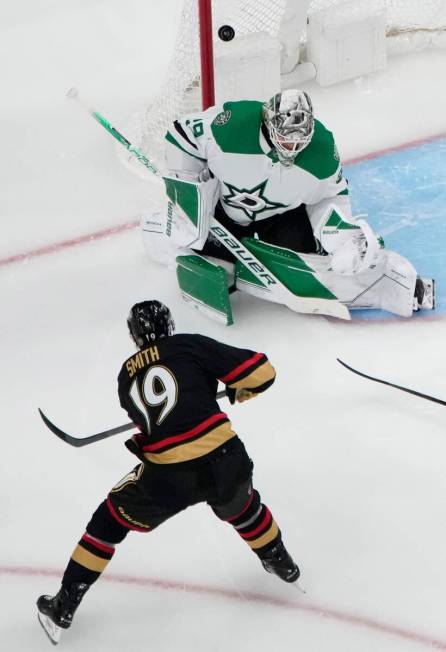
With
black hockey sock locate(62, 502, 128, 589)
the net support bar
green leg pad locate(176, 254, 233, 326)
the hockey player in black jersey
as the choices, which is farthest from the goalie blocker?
black hockey sock locate(62, 502, 128, 589)

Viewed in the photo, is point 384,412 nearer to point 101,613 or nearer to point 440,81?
point 101,613

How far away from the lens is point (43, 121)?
4.64 meters

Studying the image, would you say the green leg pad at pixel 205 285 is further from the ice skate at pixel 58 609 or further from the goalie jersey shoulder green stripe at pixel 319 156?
the ice skate at pixel 58 609

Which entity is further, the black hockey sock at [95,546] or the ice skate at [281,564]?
the ice skate at [281,564]

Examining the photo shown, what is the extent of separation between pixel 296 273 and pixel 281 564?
1103mm

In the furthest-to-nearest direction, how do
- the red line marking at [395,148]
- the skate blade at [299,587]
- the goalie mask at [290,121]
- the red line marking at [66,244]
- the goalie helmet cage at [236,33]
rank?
the red line marking at [395,148] < the goalie helmet cage at [236,33] < the red line marking at [66,244] < the goalie mask at [290,121] < the skate blade at [299,587]

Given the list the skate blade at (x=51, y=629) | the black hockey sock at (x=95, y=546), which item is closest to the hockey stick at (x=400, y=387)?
the black hockey sock at (x=95, y=546)

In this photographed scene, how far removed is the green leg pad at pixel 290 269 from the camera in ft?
11.1

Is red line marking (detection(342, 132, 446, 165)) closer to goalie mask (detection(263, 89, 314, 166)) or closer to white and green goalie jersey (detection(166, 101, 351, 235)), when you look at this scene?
white and green goalie jersey (detection(166, 101, 351, 235))

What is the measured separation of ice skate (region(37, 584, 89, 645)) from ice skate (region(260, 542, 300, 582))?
0.40m

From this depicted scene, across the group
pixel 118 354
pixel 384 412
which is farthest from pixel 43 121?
pixel 384 412

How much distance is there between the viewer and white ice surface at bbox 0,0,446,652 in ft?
8.40

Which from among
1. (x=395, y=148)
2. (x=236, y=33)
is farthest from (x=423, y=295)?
(x=236, y=33)

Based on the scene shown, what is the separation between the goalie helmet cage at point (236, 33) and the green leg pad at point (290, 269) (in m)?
0.73
